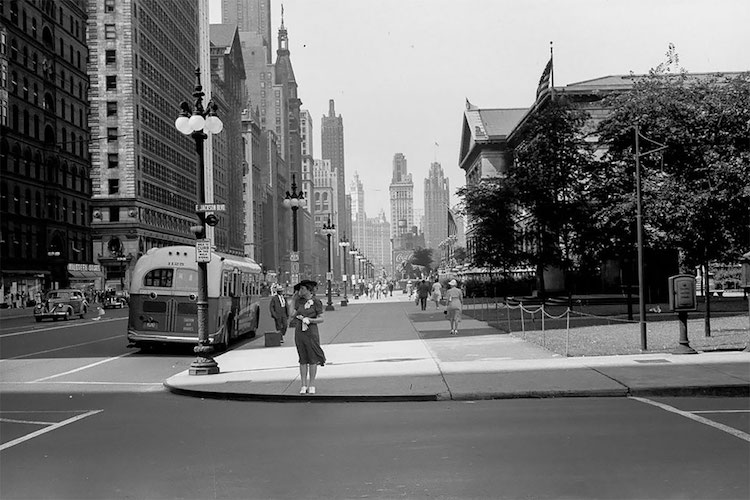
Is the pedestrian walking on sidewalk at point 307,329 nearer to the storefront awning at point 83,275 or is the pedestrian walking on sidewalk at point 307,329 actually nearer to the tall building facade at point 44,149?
the tall building facade at point 44,149

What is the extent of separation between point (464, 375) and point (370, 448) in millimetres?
6830

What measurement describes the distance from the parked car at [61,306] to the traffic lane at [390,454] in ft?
124

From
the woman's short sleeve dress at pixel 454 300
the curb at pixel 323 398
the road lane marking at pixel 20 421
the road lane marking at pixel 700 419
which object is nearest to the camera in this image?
the road lane marking at pixel 700 419

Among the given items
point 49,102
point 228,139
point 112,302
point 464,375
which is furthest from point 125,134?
point 464,375

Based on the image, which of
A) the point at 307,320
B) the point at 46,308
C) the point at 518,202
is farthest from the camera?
the point at 46,308

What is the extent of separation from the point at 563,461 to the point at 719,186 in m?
23.5

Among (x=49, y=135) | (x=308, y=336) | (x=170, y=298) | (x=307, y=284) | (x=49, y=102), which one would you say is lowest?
(x=308, y=336)

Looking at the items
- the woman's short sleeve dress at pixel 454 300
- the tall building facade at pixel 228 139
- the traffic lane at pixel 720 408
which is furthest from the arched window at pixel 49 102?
the traffic lane at pixel 720 408

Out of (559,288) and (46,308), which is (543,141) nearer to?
(46,308)

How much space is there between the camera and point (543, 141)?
1421 inches

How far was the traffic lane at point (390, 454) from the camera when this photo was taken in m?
7.24

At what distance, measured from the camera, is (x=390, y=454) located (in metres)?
Answer: 8.75

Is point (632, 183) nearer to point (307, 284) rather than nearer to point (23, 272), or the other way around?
point (307, 284)

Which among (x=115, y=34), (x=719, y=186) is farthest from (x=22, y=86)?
(x=719, y=186)
